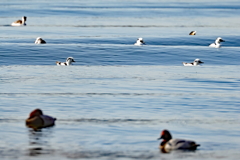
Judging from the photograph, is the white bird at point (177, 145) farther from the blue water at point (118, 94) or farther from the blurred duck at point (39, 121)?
the blurred duck at point (39, 121)

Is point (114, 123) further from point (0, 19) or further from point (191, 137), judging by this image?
point (0, 19)

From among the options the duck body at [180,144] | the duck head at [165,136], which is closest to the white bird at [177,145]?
the duck body at [180,144]

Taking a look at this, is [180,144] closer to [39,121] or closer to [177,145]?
[177,145]

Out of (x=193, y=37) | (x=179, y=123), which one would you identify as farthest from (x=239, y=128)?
(x=193, y=37)

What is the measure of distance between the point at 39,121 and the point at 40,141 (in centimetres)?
165

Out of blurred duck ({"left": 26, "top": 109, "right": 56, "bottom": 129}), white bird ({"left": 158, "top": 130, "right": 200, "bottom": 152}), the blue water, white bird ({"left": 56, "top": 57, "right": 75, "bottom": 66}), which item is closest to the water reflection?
the blue water

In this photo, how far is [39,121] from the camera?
18516 mm

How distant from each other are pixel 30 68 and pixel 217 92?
1284cm

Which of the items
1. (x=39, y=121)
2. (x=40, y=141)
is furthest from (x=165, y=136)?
(x=39, y=121)

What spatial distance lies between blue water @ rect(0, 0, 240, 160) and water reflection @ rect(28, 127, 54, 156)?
27 mm

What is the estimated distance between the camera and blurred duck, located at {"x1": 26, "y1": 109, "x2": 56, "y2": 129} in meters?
18.5

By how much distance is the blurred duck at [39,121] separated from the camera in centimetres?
1847

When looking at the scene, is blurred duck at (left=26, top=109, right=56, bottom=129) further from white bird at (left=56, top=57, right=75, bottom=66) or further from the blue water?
white bird at (left=56, top=57, right=75, bottom=66)

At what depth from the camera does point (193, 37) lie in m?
50.7
